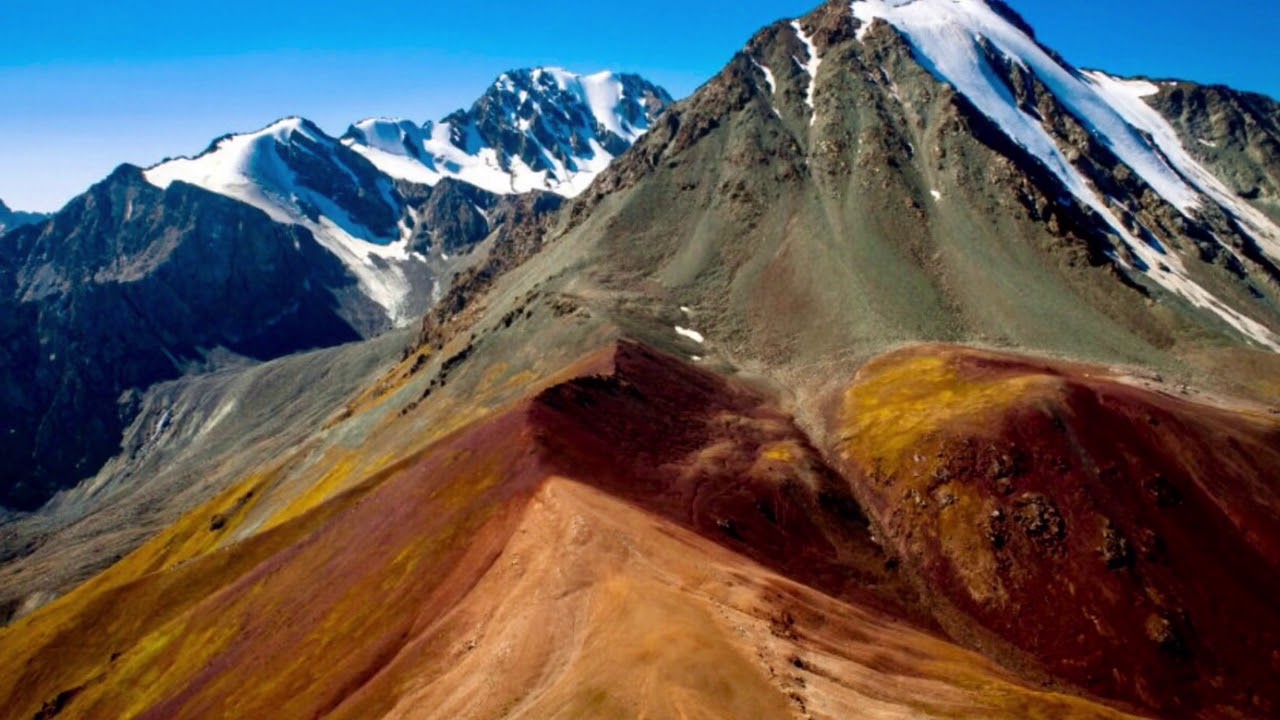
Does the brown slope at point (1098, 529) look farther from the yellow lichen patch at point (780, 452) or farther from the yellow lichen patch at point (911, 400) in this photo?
the yellow lichen patch at point (780, 452)

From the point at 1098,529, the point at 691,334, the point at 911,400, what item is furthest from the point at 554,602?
the point at 691,334

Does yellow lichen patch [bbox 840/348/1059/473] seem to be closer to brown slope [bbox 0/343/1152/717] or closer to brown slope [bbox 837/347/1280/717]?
brown slope [bbox 837/347/1280/717]

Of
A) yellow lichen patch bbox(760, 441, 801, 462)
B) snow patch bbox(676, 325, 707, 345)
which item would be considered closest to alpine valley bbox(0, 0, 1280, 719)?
yellow lichen patch bbox(760, 441, 801, 462)

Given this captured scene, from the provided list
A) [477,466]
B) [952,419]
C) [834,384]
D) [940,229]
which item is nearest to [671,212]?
[940,229]

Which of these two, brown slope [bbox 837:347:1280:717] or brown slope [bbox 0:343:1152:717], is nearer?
brown slope [bbox 0:343:1152:717]

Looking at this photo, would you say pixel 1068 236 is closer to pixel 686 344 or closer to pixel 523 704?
pixel 686 344

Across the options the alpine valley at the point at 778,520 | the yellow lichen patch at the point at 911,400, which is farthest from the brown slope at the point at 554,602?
the yellow lichen patch at the point at 911,400

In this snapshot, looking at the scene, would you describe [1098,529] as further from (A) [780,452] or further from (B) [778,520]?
(A) [780,452]

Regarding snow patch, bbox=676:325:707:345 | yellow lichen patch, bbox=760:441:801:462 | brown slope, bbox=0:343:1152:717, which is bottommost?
brown slope, bbox=0:343:1152:717
